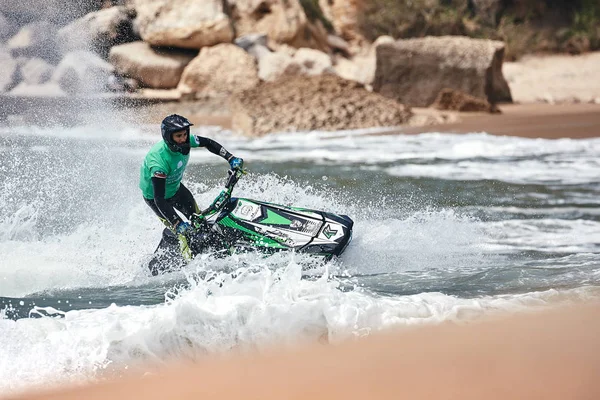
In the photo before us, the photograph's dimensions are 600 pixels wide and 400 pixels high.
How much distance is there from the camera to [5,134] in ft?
56.6

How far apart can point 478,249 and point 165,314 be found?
3.49m

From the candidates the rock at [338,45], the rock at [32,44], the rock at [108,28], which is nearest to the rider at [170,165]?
the rock at [32,44]

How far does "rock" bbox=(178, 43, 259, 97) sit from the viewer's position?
829 inches

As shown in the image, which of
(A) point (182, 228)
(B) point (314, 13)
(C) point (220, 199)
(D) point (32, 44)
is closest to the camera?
(A) point (182, 228)

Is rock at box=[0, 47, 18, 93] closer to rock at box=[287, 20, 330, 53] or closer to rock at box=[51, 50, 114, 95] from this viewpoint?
rock at box=[51, 50, 114, 95]

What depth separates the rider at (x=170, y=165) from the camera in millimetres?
6203

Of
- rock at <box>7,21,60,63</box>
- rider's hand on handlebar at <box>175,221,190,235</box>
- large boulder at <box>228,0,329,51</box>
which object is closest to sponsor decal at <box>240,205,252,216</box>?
rider's hand on handlebar at <box>175,221,190,235</box>

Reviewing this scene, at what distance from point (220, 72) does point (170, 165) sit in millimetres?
15289

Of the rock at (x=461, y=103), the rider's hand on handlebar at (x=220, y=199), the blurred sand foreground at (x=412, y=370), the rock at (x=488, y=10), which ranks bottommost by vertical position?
the rock at (x=461, y=103)

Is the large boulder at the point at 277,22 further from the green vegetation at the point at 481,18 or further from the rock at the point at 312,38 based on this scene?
the green vegetation at the point at 481,18

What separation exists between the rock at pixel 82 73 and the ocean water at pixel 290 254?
3.17 meters

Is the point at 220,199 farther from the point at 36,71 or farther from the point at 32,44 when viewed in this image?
the point at 32,44

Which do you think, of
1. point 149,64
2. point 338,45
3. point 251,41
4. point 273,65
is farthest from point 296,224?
point 338,45

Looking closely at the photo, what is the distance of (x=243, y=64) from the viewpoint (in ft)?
70.2
